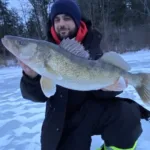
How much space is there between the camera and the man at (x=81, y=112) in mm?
2781

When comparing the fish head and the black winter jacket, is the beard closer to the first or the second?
the black winter jacket

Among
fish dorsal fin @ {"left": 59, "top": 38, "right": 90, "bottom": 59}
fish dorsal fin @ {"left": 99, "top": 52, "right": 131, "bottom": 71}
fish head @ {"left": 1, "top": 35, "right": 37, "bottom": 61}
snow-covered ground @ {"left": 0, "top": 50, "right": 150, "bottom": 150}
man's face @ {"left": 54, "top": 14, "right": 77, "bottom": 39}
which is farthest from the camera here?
snow-covered ground @ {"left": 0, "top": 50, "right": 150, "bottom": 150}

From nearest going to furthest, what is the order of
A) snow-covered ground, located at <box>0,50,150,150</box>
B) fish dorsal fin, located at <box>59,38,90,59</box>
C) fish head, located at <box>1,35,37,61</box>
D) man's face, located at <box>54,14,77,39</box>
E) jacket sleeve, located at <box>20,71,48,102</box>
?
1. fish head, located at <box>1,35,37,61</box>
2. fish dorsal fin, located at <box>59,38,90,59</box>
3. jacket sleeve, located at <box>20,71,48,102</box>
4. man's face, located at <box>54,14,77,39</box>
5. snow-covered ground, located at <box>0,50,150,150</box>

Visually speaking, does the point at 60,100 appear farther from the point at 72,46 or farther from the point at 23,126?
the point at 23,126

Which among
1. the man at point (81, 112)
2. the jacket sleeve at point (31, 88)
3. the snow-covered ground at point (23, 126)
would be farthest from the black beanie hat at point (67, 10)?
the snow-covered ground at point (23, 126)

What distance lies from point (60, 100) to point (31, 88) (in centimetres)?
30

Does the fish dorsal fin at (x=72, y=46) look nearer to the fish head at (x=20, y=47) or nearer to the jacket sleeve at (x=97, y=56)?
the fish head at (x=20, y=47)

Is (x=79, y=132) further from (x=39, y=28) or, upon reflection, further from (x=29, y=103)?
(x=39, y=28)

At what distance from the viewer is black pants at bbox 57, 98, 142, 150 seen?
2785 mm

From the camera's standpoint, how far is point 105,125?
9.32 feet

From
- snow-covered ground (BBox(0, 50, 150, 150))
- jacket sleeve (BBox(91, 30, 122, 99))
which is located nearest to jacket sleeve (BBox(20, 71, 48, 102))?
jacket sleeve (BBox(91, 30, 122, 99))

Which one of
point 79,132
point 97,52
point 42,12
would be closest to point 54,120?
point 79,132

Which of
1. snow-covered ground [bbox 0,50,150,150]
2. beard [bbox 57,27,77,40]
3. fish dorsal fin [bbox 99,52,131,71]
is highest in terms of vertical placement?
beard [bbox 57,27,77,40]

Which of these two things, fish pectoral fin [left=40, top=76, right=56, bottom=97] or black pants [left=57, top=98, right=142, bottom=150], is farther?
black pants [left=57, top=98, right=142, bottom=150]
